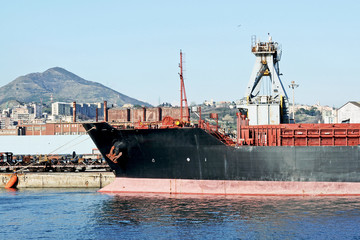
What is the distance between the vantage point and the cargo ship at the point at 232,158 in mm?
38656

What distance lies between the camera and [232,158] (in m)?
39.2

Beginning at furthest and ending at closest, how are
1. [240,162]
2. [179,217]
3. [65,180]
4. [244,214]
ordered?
[65,180] < [240,162] < [244,214] < [179,217]

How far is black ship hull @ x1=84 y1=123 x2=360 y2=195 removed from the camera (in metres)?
38.6

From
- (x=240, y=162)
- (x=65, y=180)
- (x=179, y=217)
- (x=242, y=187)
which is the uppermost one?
(x=240, y=162)

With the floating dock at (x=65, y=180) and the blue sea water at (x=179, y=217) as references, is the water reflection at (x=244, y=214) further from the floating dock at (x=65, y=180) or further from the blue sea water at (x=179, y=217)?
A: the floating dock at (x=65, y=180)

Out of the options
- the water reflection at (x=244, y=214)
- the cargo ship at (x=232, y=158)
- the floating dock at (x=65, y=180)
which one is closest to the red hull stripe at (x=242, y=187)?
the cargo ship at (x=232, y=158)

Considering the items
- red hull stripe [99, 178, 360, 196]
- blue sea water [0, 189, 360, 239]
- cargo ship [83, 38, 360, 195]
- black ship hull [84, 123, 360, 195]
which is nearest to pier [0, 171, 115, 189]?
cargo ship [83, 38, 360, 195]

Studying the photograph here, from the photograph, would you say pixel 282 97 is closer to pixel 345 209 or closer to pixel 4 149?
pixel 345 209

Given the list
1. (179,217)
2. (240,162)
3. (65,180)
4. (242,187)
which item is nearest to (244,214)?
(179,217)

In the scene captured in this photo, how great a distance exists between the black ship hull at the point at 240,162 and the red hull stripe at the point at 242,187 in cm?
8

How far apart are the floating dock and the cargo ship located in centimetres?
662

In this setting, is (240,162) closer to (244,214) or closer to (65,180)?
(244,214)

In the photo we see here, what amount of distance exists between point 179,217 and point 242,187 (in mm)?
9101

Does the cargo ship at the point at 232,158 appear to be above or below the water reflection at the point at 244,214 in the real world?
above
